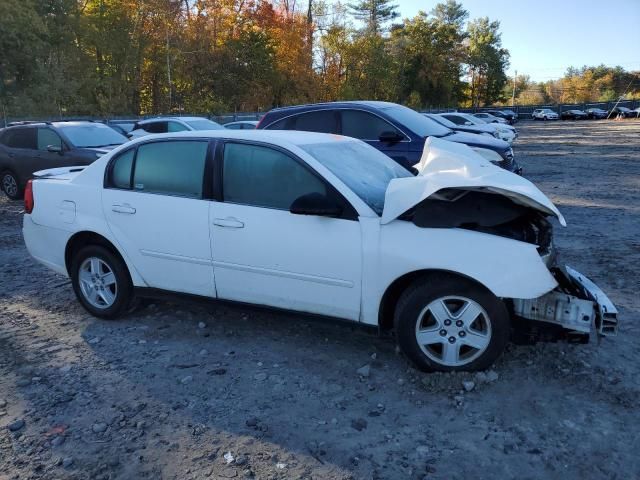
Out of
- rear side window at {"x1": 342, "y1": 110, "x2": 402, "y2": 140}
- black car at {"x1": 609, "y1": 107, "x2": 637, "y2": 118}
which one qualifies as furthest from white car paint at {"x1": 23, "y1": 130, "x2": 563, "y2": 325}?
black car at {"x1": 609, "y1": 107, "x2": 637, "y2": 118}

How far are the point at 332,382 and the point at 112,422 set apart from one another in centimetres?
138

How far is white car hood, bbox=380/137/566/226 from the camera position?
3541 mm

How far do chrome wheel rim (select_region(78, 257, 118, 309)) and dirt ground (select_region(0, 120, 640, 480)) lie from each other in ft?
0.68

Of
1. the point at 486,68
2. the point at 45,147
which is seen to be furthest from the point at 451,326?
the point at 486,68

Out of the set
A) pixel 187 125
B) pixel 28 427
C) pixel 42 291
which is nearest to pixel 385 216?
pixel 28 427

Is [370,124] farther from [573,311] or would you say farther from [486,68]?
[486,68]

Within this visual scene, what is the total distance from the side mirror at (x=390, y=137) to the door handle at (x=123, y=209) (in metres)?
4.67

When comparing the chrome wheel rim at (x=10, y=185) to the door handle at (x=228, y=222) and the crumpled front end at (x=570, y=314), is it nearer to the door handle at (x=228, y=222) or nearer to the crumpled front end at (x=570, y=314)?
the door handle at (x=228, y=222)

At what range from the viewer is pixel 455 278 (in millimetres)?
3502

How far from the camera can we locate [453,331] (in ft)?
11.6

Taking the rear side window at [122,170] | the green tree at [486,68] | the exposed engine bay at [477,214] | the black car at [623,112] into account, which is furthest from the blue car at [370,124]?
the green tree at [486,68]

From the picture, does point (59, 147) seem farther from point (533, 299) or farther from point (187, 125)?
point (533, 299)

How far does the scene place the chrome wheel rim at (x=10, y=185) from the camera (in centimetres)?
1141

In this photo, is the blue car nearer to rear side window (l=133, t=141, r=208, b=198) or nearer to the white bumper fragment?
rear side window (l=133, t=141, r=208, b=198)
